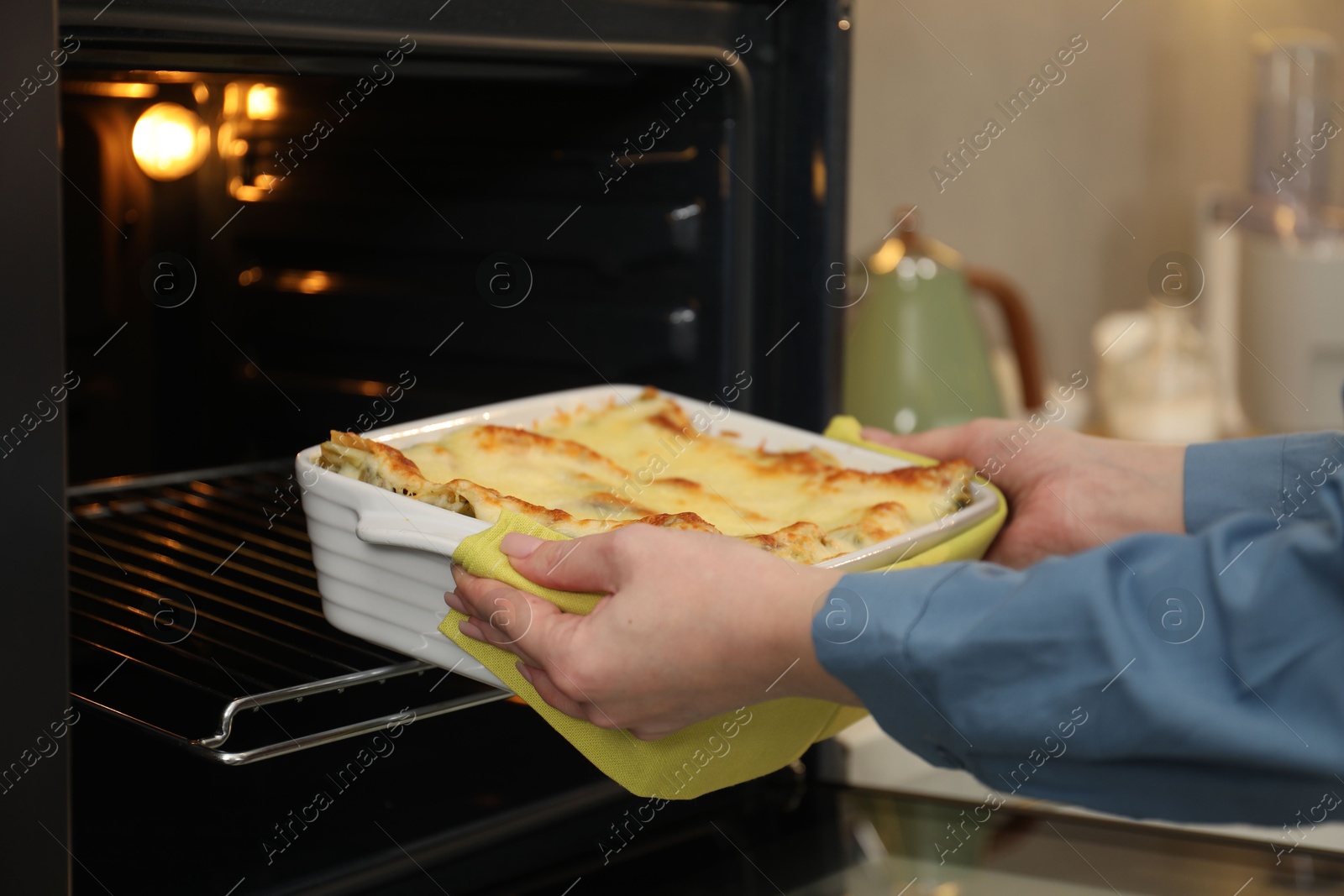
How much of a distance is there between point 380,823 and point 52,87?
1.60 feet

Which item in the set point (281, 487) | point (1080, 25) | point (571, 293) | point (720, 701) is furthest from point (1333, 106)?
point (720, 701)

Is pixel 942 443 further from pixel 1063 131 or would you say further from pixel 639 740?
pixel 1063 131

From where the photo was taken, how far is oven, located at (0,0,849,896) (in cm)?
56

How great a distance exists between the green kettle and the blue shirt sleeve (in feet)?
2.43

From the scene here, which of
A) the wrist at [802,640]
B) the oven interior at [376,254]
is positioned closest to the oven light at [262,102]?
the oven interior at [376,254]

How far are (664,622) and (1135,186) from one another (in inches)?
83.8

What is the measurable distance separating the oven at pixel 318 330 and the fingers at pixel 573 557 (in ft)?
0.43

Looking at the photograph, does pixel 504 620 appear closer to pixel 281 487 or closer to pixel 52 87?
pixel 52 87

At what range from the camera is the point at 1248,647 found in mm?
517

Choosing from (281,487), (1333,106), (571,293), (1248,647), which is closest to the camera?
(1248,647)

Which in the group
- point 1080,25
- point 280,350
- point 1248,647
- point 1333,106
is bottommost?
point 1248,647

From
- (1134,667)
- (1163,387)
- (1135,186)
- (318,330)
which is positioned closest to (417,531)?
(1134,667)

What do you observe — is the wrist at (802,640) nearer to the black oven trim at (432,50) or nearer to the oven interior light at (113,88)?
the black oven trim at (432,50)

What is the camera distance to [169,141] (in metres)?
1.08
